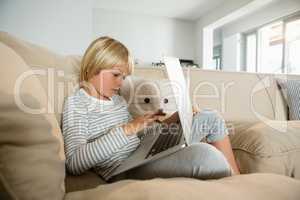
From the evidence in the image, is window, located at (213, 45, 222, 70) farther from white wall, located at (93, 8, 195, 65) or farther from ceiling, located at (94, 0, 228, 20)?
ceiling, located at (94, 0, 228, 20)

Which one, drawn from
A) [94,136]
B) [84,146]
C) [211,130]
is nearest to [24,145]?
[84,146]

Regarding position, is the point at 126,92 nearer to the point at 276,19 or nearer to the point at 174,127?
the point at 174,127

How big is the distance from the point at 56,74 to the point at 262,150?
0.71m

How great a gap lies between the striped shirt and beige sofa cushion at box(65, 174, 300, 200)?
32cm

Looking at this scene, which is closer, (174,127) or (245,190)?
(245,190)

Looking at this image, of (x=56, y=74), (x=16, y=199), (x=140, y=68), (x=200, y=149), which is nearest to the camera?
(x=16, y=199)

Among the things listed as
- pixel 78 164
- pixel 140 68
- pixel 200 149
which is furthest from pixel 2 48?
pixel 140 68

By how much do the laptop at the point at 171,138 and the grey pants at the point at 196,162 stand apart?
0.03 metres

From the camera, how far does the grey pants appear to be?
0.65 metres

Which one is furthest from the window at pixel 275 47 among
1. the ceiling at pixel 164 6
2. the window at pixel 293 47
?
the ceiling at pixel 164 6

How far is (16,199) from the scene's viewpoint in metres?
0.36

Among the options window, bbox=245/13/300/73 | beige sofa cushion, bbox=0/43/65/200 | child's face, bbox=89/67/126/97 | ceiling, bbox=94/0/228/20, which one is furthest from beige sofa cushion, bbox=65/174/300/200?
ceiling, bbox=94/0/228/20

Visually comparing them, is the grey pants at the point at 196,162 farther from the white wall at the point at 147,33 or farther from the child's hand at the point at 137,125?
the white wall at the point at 147,33

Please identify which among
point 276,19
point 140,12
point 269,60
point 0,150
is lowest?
point 0,150
